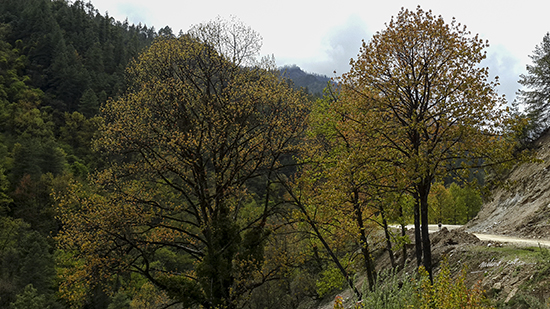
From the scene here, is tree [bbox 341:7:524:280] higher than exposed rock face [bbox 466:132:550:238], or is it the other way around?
tree [bbox 341:7:524:280]

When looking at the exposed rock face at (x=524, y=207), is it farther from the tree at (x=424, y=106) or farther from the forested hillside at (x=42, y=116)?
the forested hillside at (x=42, y=116)

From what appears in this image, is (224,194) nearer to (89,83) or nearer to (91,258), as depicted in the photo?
(91,258)

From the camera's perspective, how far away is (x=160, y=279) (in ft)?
43.2

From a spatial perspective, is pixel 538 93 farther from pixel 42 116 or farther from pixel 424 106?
pixel 42 116

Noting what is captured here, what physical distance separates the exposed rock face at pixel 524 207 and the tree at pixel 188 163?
10.9m

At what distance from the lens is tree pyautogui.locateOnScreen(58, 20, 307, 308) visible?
12109 mm

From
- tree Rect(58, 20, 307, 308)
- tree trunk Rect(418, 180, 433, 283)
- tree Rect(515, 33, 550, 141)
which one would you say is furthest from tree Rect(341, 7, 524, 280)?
tree Rect(515, 33, 550, 141)

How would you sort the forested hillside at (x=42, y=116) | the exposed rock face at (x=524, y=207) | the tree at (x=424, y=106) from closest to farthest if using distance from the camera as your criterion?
the tree at (x=424, y=106)
the exposed rock face at (x=524, y=207)
the forested hillside at (x=42, y=116)

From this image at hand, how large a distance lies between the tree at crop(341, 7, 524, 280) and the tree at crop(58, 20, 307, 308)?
3.96m

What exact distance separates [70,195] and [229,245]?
6082mm

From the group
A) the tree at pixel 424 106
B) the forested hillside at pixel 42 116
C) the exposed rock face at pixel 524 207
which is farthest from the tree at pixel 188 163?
the forested hillside at pixel 42 116

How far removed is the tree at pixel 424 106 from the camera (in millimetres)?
9633

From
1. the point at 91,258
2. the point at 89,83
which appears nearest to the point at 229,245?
the point at 91,258

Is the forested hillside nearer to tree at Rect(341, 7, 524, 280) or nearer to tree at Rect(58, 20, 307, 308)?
tree at Rect(58, 20, 307, 308)
